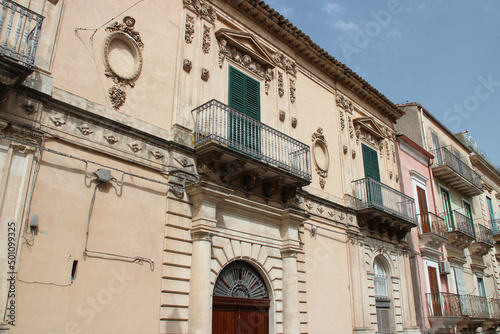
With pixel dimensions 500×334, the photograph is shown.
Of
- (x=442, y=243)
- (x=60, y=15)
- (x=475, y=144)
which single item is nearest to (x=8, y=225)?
(x=60, y=15)

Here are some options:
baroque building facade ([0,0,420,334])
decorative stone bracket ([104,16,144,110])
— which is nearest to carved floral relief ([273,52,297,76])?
baroque building facade ([0,0,420,334])

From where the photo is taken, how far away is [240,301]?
973 cm

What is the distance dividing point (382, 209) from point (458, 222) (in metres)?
8.04

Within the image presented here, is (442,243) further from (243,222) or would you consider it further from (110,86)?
(110,86)

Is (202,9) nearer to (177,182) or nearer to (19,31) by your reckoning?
(177,182)

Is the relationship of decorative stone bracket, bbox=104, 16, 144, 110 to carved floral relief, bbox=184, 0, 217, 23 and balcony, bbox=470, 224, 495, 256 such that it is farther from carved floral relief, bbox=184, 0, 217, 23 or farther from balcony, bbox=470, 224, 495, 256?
balcony, bbox=470, 224, 495, 256

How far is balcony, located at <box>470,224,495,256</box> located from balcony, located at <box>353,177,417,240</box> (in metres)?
7.62

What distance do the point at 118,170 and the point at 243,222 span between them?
10.8 feet

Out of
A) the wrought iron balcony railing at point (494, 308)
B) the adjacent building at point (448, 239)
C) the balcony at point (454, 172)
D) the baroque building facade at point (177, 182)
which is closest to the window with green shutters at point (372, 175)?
the baroque building facade at point (177, 182)

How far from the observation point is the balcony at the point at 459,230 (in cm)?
1897

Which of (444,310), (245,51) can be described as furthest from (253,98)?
(444,310)

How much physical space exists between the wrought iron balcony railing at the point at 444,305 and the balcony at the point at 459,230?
2.65m

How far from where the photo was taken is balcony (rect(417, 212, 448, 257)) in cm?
1723

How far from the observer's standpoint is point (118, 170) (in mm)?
8102
